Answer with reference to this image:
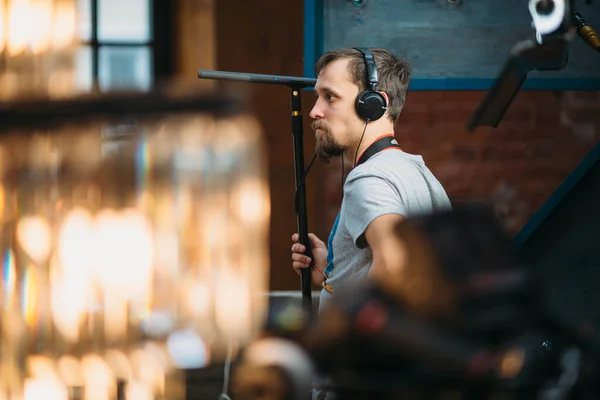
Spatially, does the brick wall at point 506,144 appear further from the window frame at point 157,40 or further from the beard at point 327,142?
the beard at point 327,142

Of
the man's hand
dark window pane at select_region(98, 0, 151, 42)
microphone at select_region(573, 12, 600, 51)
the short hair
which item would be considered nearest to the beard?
the short hair

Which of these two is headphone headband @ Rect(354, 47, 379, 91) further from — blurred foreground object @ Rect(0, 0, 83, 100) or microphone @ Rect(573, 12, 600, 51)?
blurred foreground object @ Rect(0, 0, 83, 100)

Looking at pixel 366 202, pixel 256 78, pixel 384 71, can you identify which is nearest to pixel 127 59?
pixel 256 78

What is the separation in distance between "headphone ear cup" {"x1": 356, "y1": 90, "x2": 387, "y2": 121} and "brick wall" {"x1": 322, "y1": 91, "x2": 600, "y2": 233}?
173 centimetres

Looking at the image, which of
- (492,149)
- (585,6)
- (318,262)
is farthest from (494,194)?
(318,262)

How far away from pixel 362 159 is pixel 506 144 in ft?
6.45

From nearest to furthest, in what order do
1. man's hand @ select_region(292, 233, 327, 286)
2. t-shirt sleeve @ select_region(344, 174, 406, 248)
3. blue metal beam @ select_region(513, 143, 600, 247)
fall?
t-shirt sleeve @ select_region(344, 174, 406, 248) → man's hand @ select_region(292, 233, 327, 286) → blue metal beam @ select_region(513, 143, 600, 247)

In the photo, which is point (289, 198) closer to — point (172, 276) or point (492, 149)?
point (492, 149)

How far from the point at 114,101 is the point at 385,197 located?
26.0 inches

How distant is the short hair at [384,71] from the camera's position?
1772 millimetres

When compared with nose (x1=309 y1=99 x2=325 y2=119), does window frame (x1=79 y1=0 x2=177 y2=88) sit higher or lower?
higher

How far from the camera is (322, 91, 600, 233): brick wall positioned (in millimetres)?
3459

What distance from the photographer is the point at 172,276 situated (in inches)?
42.1

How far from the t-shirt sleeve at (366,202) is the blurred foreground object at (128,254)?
1.15ft
